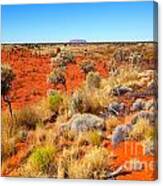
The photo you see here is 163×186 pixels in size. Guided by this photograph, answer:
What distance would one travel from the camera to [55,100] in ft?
10.5

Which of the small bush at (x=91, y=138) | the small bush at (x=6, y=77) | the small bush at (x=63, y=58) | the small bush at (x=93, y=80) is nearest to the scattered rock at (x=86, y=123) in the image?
the small bush at (x=91, y=138)

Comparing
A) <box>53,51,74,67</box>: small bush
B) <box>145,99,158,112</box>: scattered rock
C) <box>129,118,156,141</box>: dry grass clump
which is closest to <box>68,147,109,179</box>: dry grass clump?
<box>129,118,156,141</box>: dry grass clump

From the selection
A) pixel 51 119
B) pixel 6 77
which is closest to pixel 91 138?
pixel 51 119

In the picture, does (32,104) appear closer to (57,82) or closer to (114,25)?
(57,82)

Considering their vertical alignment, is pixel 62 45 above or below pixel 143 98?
above

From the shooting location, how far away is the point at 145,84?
10.2ft

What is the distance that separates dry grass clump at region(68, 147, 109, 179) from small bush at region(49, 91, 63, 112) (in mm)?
240

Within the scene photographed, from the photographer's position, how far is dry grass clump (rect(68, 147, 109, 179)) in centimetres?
314

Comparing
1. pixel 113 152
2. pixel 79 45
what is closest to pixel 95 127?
pixel 113 152

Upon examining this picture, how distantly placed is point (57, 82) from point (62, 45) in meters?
0.16

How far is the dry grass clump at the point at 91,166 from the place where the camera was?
124 inches

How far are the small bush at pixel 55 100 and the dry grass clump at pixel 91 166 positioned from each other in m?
0.24

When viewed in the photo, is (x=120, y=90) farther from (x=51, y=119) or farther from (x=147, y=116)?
(x=51, y=119)

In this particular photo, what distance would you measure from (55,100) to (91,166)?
1.06 feet
